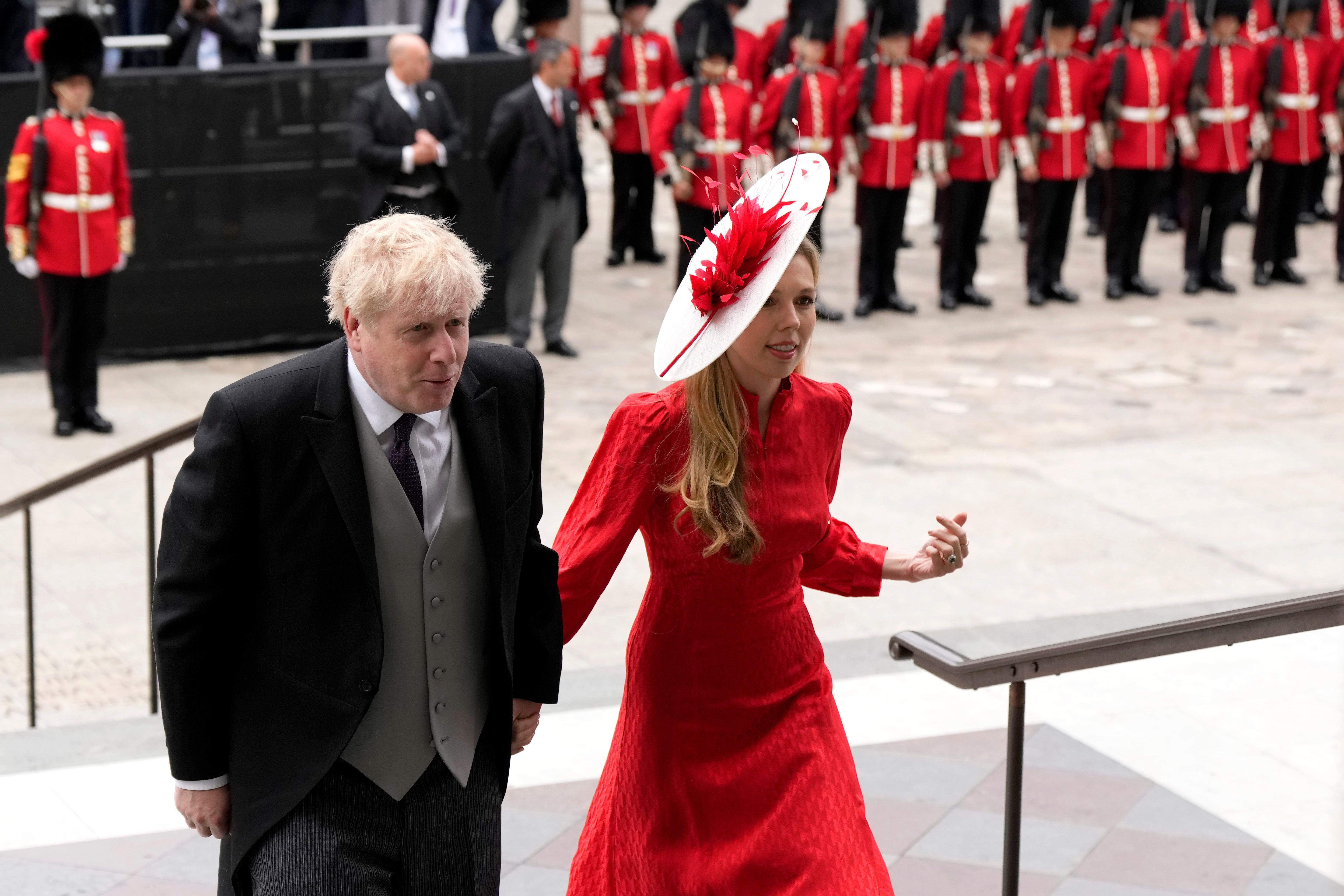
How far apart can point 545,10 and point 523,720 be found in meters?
9.28

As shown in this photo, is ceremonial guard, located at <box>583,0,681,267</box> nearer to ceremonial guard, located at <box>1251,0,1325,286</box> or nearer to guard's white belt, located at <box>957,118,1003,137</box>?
guard's white belt, located at <box>957,118,1003,137</box>

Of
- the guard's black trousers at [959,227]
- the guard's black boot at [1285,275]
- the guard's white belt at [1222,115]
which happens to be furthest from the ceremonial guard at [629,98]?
the guard's black boot at [1285,275]

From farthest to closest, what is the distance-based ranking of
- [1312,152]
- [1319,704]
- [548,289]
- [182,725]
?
[1312,152]
[548,289]
[1319,704]
[182,725]

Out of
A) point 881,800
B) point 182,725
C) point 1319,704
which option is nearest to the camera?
point 182,725

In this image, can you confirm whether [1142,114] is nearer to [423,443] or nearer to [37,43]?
[37,43]

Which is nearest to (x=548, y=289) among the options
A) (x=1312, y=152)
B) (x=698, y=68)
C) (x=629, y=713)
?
(x=698, y=68)

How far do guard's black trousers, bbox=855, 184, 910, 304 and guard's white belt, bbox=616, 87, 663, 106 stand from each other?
1865 millimetres

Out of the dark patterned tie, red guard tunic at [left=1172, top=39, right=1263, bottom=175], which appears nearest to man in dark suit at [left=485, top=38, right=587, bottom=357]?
red guard tunic at [left=1172, top=39, right=1263, bottom=175]

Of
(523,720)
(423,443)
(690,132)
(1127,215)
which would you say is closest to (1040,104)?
(1127,215)

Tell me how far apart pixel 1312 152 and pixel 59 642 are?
1011 cm

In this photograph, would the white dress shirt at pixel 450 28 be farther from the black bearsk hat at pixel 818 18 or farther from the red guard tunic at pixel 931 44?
the red guard tunic at pixel 931 44

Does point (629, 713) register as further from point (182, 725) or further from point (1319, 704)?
point (1319, 704)

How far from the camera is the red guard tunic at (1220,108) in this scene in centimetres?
1307

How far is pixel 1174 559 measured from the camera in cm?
732
